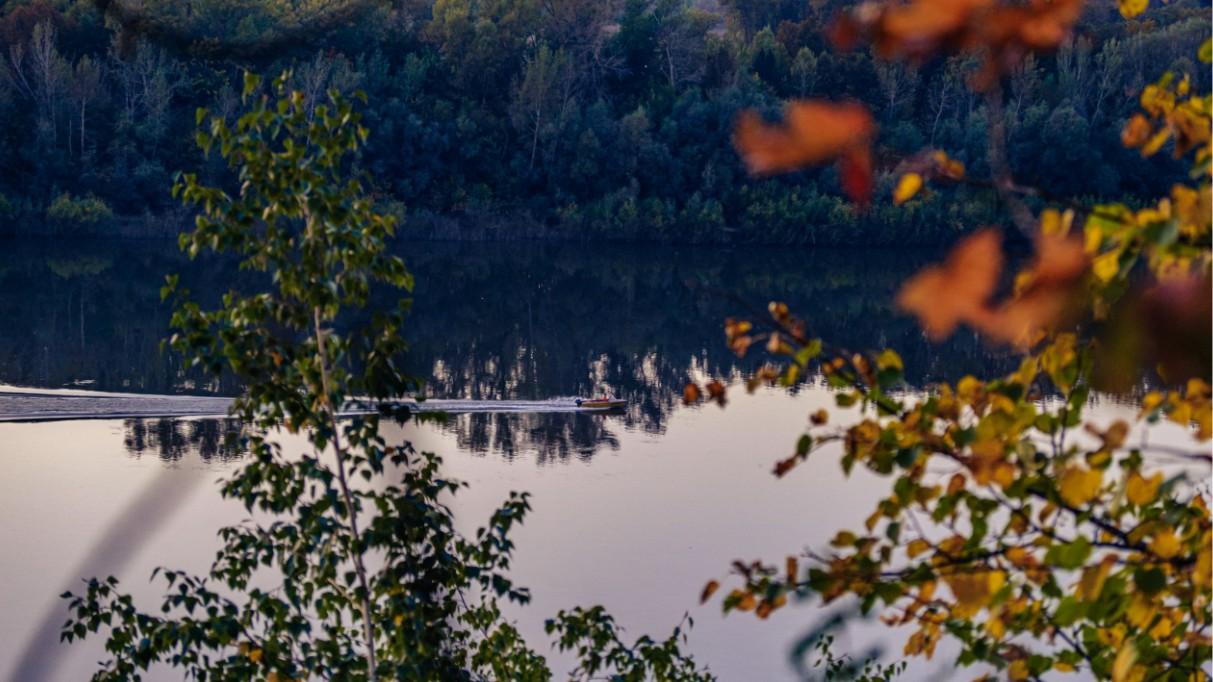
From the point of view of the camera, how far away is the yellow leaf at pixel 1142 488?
5.00ft

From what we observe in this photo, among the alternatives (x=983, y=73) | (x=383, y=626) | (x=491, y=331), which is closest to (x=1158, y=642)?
(x=983, y=73)

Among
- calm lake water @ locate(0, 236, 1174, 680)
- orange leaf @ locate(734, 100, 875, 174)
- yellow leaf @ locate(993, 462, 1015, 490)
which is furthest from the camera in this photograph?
calm lake water @ locate(0, 236, 1174, 680)

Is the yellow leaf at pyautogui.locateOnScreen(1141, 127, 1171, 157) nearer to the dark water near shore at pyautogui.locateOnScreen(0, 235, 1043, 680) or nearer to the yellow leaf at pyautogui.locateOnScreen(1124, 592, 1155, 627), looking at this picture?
the yellow leaf at pyautogui.locateOnScreen(1124, 592, 1155, 627)

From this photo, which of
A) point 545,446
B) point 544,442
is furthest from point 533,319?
point 545,446

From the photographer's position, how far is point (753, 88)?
Result: 99.5 ft

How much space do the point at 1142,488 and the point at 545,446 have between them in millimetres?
12437

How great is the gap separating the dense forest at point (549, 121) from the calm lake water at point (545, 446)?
3.85 metres

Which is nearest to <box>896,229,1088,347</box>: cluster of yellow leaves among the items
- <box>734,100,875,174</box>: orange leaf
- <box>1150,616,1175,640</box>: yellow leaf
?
<box>734,100,875,174</box>: orange leaf

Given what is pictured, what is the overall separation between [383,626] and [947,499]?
255 centimetres

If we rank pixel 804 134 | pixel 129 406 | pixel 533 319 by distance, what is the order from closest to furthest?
pixel 804 134, pixel 129 406, pixel 533 319

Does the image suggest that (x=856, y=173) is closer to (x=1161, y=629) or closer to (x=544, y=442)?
(x=1161, y=629)

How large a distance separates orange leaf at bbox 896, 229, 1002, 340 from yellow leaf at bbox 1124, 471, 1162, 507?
0.44m

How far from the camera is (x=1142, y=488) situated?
1.54 m

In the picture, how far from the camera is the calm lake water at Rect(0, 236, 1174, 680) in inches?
375
